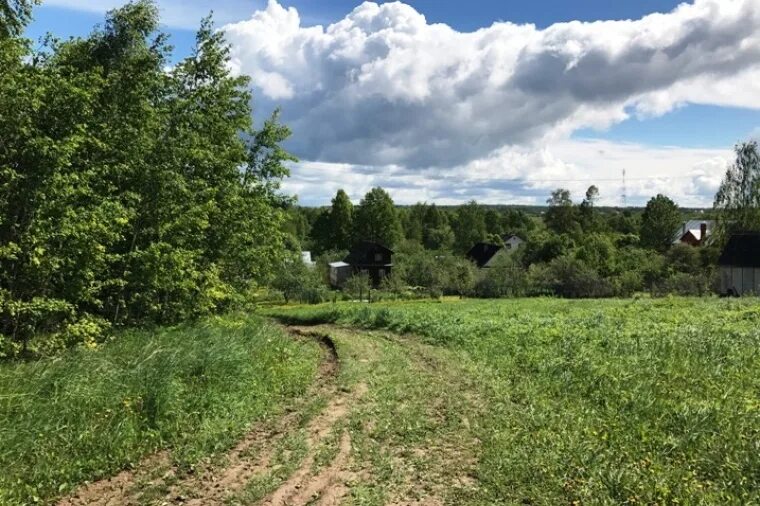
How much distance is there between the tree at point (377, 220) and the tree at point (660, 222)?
120 feet

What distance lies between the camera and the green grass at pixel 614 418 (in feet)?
18.1

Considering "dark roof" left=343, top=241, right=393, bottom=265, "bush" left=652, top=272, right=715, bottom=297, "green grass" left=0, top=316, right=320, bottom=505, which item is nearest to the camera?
"green grass" left=0, top=316, right=320, bottom=505

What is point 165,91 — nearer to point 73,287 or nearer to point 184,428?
point 73,287

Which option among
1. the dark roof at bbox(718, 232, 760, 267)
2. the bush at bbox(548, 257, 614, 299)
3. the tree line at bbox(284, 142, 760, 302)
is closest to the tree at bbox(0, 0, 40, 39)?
the tree line at bbox(284, 142, 760, 302)

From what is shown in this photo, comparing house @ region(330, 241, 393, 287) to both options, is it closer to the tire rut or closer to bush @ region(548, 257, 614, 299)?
bush @ region(548, 257, 614, 299)

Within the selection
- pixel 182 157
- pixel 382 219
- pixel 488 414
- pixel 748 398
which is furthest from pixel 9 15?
pixel 382 219

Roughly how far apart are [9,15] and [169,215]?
5197mm

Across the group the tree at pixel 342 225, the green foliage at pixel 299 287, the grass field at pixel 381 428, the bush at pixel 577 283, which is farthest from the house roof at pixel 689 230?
the grass field at pixel 381 428

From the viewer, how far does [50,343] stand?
10.9 meters

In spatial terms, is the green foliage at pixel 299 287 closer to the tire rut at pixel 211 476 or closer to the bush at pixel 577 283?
the bush at pixel 577 283

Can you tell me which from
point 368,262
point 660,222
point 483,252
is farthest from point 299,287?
point 660,222

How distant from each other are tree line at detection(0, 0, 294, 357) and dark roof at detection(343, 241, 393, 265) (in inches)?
1981

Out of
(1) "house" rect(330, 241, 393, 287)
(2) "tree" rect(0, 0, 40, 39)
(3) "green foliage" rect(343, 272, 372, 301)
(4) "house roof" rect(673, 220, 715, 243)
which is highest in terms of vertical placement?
(2) "tree" rect(0, 0, 40, 39)

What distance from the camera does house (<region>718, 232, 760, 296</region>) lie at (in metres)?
49.2
